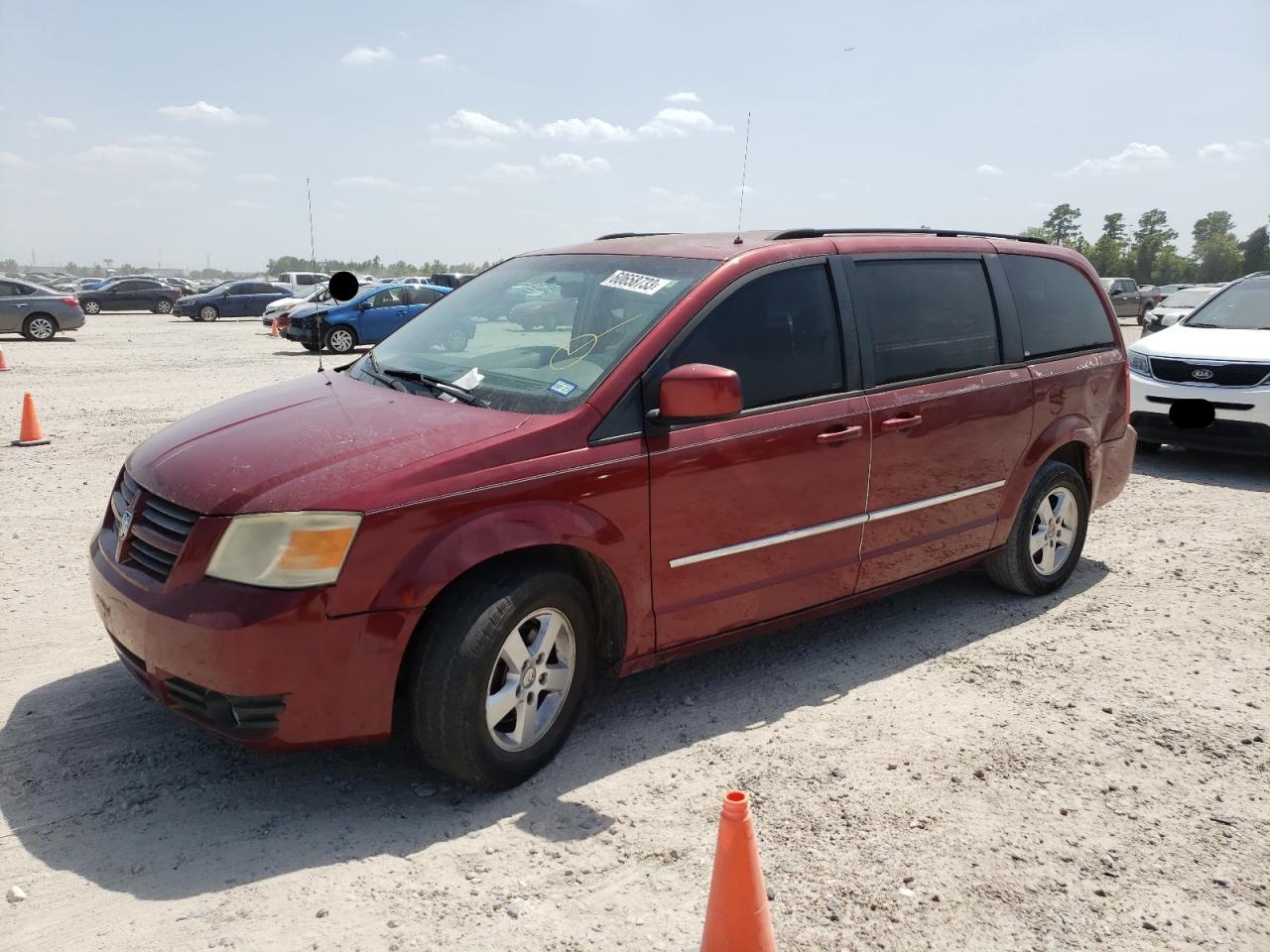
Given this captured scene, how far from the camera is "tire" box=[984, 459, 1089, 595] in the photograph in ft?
17.2

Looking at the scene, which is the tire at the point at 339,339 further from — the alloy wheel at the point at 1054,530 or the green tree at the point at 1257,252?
the green tree at the point at 1257,252

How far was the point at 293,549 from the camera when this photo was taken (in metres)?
3.00

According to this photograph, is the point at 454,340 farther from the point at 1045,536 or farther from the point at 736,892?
the point at 1045,536

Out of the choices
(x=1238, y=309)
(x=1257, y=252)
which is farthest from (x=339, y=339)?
(x=1257, y=252)

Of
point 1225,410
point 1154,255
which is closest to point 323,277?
point 1225,410

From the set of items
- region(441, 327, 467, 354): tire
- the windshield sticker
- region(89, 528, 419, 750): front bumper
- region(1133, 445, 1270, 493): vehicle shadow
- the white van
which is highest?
the white van

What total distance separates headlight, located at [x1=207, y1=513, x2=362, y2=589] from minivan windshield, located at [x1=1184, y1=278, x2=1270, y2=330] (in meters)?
9.47

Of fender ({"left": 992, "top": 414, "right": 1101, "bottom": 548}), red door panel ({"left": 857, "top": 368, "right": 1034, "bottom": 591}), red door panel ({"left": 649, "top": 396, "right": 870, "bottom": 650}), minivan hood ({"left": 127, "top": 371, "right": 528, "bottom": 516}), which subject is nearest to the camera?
minivan hood ({"left": 127, "top": 371, "right": 528, "bottom": 516})

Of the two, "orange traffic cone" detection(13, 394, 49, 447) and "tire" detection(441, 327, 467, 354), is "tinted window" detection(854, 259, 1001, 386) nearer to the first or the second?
"tire" detection(441, 327, 467, 354)

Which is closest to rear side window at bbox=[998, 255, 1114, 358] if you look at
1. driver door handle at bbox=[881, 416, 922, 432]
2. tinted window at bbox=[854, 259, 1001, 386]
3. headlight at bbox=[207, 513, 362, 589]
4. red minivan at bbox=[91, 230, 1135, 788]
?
red minivan at bbox=[91, 230, 1135, 788]

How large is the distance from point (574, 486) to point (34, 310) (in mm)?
24290

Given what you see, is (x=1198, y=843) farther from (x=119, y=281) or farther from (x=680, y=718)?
(x=119, y=281)

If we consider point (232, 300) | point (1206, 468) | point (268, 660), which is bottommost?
point (1206, 468)

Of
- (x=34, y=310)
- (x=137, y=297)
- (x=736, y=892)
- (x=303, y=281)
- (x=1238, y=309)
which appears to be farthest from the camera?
(x=303, y=281)
